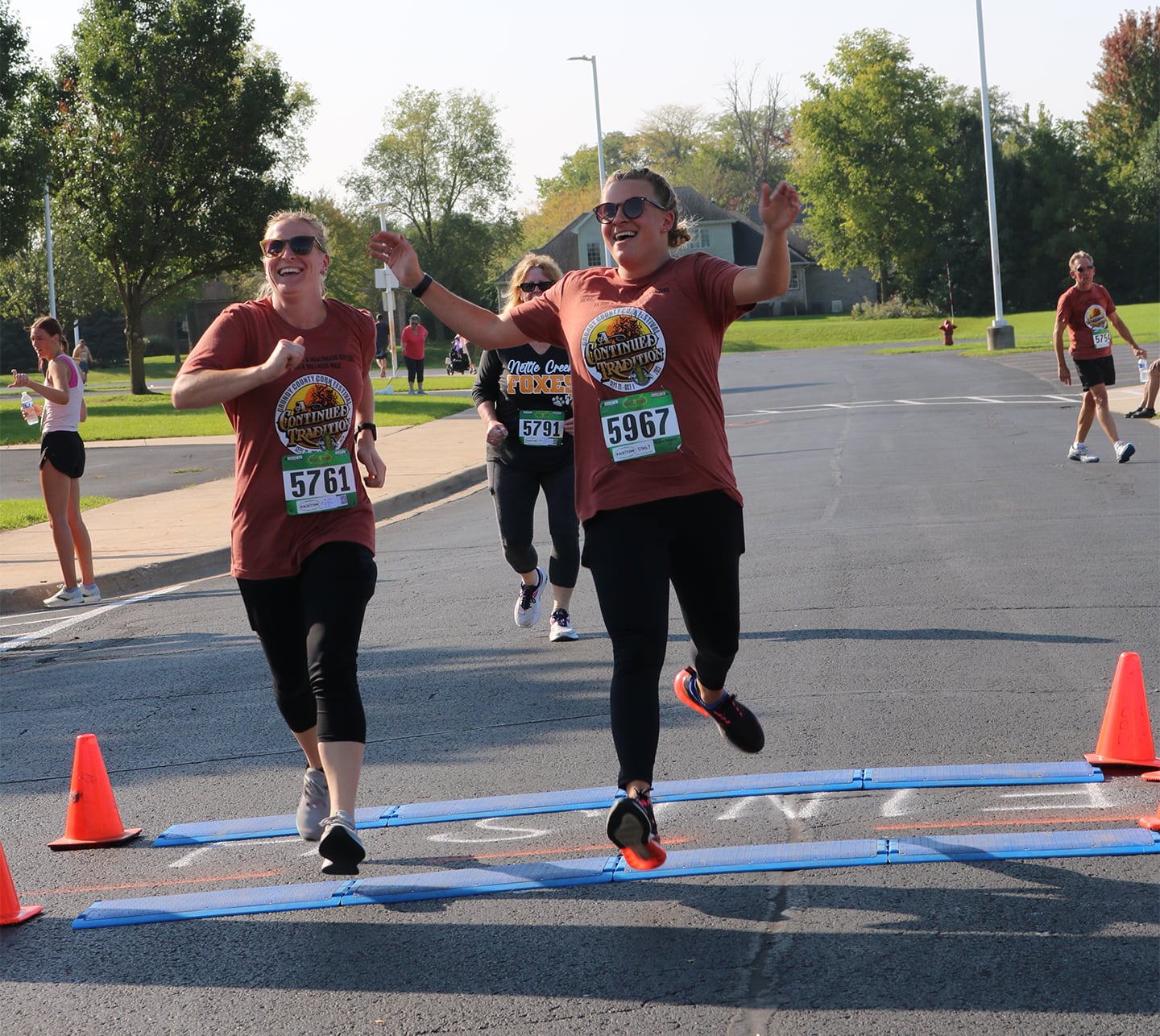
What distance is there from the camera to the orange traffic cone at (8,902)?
4.31m

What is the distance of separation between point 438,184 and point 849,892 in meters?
93.2

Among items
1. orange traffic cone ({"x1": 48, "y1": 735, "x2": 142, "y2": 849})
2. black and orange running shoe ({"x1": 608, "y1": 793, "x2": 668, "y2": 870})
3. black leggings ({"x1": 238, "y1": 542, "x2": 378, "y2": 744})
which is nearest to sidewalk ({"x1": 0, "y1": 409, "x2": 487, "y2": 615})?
orange traffic cone ({"x1": 48, "y1": 735, "x2": 142, "y2": 849})

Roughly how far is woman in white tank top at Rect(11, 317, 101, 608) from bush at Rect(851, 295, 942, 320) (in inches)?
2707

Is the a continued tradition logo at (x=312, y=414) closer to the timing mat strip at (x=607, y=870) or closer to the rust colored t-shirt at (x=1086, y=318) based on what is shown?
the timing mat strip at (x=607, y=870)

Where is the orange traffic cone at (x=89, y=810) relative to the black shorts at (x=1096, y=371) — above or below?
below

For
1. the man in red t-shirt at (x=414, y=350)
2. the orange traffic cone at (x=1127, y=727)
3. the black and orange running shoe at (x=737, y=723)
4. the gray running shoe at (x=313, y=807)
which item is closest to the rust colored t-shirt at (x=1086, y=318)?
the orange traffic cone at (x=1127, y=727)

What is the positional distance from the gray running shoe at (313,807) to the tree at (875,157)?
82195 mm

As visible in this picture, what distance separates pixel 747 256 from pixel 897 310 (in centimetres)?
1923

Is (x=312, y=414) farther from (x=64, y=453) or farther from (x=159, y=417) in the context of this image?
(x=159, y=417)

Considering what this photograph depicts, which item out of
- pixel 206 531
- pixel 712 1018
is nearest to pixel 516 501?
pixel 712 1018

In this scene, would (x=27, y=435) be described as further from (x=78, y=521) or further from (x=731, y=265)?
(x=731, y=265)

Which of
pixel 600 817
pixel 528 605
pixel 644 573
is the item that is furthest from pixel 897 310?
pixel 644 573

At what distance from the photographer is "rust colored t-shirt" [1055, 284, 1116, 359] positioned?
15648 mm

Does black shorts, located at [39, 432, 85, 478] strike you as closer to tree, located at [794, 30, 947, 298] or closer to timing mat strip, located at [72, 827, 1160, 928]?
timing mat strip, located at [72, 827, 1160, 928]
